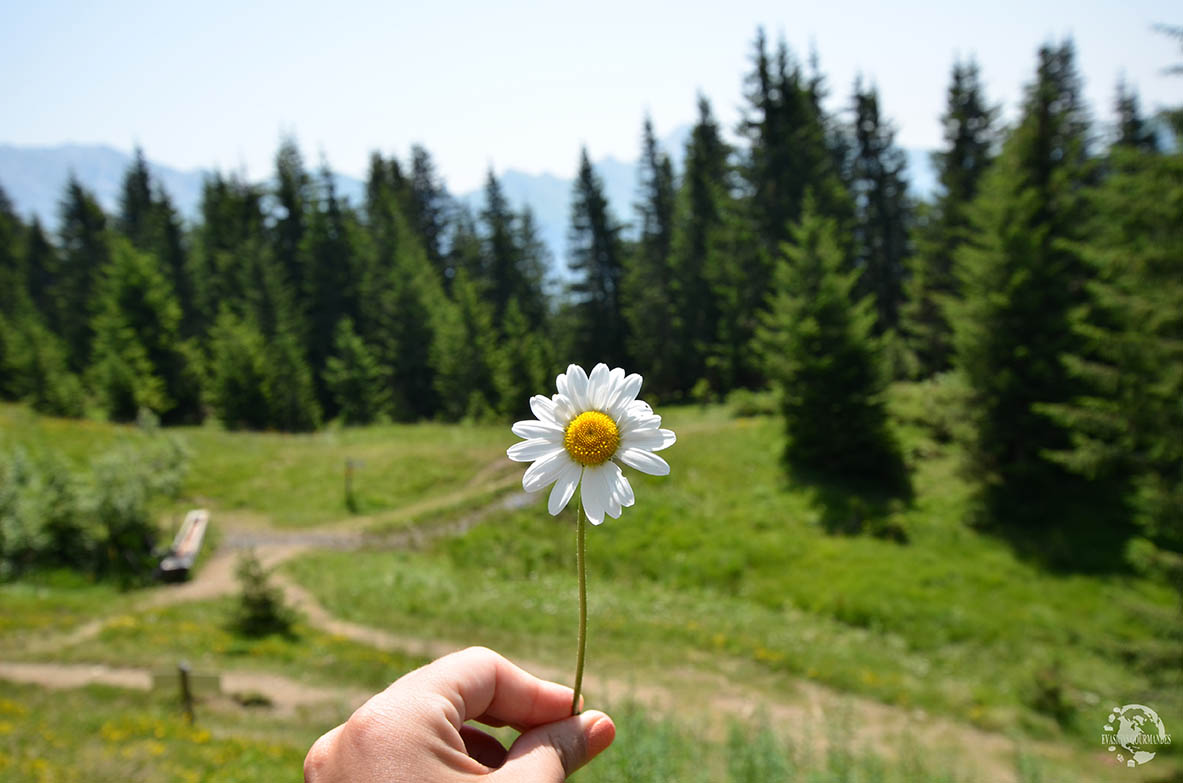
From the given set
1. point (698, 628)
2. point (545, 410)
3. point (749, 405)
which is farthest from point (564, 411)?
point (749, 405)

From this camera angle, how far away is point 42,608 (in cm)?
1483

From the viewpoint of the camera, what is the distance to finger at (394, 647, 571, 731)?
137cm

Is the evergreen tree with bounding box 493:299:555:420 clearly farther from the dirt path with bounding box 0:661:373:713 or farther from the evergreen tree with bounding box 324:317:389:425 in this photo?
the dirt path with bounding box 0:661:373:713

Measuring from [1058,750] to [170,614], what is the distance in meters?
16.8

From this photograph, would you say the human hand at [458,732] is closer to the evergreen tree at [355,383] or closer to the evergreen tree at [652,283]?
the evergreen tree at [652,283]

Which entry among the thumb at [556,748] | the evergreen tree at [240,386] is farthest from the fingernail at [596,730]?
the evergreen tree at [240,386]

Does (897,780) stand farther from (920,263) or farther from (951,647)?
(920,263)

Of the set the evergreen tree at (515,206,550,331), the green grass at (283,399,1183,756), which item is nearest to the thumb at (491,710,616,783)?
the green grass at (283,399,1183,756)

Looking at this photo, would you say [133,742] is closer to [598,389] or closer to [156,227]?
[598,389]

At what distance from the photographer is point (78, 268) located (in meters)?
56.0

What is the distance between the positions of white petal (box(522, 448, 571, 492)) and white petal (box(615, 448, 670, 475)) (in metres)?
0.11

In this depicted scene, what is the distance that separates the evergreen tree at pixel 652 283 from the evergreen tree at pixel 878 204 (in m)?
12.5

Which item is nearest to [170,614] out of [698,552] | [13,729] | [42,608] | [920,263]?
[42,608]

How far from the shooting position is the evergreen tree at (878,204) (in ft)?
140
